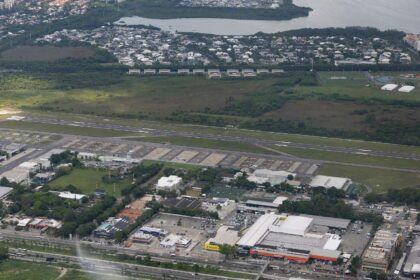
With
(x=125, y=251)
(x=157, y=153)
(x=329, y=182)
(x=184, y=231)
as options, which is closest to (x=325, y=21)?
(x=157, y=153)

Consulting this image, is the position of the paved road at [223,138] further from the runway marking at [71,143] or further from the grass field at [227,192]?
the grass field at [227,192]

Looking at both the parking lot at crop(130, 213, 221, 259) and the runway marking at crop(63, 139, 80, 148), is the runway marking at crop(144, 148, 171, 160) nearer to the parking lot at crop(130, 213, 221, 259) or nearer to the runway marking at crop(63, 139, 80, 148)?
the runway marking at crop(63, 139, 80, 148)

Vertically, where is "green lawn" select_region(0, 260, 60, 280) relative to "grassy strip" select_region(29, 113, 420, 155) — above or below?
above

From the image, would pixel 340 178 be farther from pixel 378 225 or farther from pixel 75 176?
pixel 75 176

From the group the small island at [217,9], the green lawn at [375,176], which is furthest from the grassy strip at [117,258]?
the small island at [217,9]

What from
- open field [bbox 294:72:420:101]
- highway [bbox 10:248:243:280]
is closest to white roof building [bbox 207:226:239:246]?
highway [bbox 10:248:243:280]

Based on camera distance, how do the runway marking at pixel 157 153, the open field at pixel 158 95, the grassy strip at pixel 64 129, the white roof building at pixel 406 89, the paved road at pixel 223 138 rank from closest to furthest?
the runway marking at pixel 157 153 < the paved road at pixel 223 138 < the grassy strip at pixel 64 129 < the open field at pixel 158 95 < the white roof building at pixel 406 89
